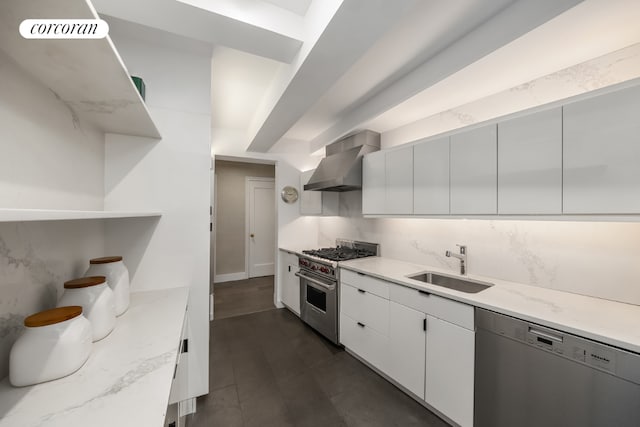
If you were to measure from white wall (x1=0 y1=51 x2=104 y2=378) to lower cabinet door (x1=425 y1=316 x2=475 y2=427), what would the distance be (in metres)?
2.07

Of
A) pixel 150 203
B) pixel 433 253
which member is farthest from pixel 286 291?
pixel 150 203

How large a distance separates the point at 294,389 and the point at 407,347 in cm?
100

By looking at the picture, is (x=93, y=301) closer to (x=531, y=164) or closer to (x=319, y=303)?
(x=319, y=303)

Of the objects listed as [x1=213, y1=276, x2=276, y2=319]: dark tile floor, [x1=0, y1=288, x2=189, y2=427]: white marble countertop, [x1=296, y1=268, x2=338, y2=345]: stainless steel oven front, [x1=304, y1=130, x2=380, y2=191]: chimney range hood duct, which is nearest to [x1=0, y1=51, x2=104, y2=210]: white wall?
[x1=0, y1=288, x2=189, y2=427]: white marble countertop

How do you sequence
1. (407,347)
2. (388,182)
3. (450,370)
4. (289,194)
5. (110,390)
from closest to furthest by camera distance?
(110,390), (450,370), (407,347), (388,182), (289,194)

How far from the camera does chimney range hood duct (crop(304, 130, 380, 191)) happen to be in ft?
8.69

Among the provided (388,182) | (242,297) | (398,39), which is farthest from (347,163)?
(242,297)

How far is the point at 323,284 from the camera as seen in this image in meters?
2.71

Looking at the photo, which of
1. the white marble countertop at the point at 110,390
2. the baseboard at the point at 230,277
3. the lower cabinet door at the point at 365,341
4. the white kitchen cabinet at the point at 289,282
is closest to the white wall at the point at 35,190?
the white marble countertop at the point at 110,390

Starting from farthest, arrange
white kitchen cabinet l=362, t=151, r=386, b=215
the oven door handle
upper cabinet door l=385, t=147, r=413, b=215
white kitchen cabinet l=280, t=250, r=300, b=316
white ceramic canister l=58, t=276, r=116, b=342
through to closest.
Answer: white kitchen cabinet l=280, t=250, r=300, b=316, the oven door handle, white kitchen cabinet l=362, t=151, r=386, b=215, upper cabinet door l=385, t=147, r=413, b=215, white ceramic canister l=58, t=276, r=116, b=342

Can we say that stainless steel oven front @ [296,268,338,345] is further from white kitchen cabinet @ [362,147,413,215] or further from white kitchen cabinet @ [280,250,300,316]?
white kitchen cabinet @ [362,147,413,215]

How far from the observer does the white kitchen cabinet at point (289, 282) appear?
3.31m

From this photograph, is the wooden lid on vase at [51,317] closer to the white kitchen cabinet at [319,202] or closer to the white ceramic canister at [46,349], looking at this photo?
the white ceramic canister at [46,349]

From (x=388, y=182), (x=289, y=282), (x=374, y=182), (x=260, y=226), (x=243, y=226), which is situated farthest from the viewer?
(x=260, y=226)
